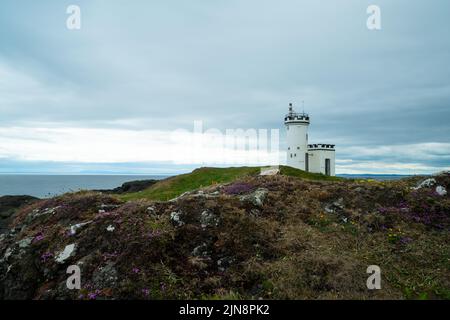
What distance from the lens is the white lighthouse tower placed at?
214ft

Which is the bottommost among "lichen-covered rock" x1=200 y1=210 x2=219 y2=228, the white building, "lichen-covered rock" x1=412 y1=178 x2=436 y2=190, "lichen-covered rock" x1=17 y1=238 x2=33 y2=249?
"lichen-covered rock" x1=17 y1=238 x2=33 y2=249

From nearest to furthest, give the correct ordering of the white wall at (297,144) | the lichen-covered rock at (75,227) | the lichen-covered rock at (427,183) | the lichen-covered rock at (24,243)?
the lichen-covered rock at (24,243) < the lichen-covered rock at (75,227) < the lichen-covered rock at (427,183) < the white wall at (297,144)

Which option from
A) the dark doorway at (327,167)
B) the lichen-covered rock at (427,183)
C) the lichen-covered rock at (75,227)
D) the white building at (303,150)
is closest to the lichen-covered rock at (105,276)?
the lichen-covered rock at (75,227)

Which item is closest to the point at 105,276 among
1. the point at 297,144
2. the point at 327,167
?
the point at 297,144

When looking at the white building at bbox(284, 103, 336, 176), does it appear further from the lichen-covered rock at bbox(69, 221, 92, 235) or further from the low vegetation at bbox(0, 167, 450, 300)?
the lichen-covered rock at bbox(69, 221, 92, 235)

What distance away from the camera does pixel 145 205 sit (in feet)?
42.4

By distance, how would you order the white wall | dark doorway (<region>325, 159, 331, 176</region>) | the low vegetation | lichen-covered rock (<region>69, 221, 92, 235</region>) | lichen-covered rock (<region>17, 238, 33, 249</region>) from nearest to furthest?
the low vegetation < lichen-covered rock (<region>17, 238, 33, 249</region>) < lichen-covered rock (<region>69, 221, 92, 235</region>) < the white wall < dark doorway (<region>325, 159, 331, 176</region>)

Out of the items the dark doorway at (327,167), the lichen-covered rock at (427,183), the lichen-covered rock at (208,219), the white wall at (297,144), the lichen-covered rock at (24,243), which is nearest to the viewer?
the lichen-covered rock at (24,243)

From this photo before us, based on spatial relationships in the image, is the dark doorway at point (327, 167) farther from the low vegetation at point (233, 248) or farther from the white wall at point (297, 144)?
the low vegetation at point (233, 248)

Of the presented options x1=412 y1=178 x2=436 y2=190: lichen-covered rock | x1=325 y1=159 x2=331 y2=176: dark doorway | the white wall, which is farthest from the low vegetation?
x1=325 y1=159 x2=331 y2=176: dark doorway

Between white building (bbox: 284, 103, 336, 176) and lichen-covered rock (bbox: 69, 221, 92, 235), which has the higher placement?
white building (bbox: 284, 103, 336, 176)

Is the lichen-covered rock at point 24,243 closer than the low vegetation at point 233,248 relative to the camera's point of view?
No

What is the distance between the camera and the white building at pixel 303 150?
65.4m
